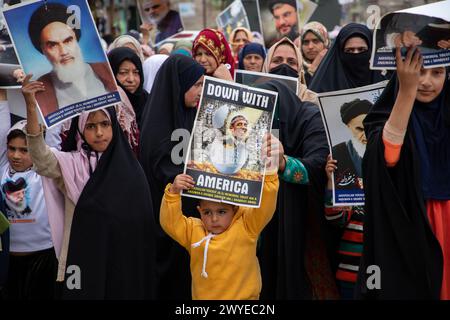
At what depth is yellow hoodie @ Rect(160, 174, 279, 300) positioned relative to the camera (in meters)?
4.03

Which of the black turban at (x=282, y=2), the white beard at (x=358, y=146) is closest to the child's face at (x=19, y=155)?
the white beard at (x=358, y=146)

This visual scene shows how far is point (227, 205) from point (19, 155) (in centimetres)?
160

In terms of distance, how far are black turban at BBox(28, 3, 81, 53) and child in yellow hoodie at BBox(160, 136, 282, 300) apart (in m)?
1.02

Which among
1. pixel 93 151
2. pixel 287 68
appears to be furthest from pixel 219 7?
pixel 93 151

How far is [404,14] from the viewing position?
3.52 m

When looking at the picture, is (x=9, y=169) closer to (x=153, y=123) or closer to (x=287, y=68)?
(x=153, y=123)

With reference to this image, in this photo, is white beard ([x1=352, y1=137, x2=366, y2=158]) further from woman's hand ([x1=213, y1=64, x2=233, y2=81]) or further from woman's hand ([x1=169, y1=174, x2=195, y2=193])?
woman's hand ([x1=213, y1=64, x2=233, y2=81])

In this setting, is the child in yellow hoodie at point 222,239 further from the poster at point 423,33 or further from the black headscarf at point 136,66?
the black headscarf at point 136,66

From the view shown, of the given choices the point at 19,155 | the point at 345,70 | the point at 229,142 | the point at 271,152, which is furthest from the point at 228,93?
the point at 345,70

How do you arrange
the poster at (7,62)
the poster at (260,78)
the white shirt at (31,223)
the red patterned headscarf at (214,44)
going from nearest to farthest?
1. the white shirt at (31,223)
2. the poster at (7,62)
3. the poster at (260,78)
4. the red patterned headscarf at (214,44)

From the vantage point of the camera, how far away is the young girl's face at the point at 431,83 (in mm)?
3631

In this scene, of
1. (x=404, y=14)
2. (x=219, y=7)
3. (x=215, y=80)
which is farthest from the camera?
(x=219, y=7)

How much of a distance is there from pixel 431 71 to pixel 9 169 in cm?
273

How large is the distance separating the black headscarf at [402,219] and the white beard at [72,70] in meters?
1.54
